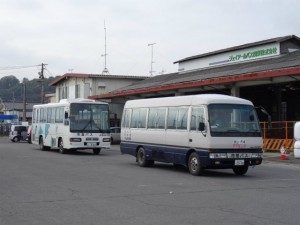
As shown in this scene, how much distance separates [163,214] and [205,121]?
7000mm

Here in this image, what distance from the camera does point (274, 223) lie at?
27.0 ft

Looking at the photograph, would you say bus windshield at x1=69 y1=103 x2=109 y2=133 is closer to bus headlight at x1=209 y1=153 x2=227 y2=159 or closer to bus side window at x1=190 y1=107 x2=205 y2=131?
bus side window at x1=190 y1=107 x2=205 y2=131

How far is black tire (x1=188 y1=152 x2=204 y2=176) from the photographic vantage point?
51.9ft

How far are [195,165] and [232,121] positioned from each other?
1.86 m

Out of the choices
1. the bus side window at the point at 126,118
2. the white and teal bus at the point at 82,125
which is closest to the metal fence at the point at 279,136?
the white and teal bus at the point at 82,125

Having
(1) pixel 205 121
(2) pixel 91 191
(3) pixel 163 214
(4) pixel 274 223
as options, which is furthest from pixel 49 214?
(1) pixel 205 121

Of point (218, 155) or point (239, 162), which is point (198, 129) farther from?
point (239, 162)

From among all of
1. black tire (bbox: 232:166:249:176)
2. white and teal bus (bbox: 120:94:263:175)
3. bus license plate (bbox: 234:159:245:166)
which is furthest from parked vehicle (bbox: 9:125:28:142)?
bus license plate (bbox: 234:159:245:166)

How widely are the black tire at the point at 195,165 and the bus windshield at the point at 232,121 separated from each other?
1.09 meters

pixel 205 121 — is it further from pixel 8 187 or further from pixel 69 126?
pixel 69 126

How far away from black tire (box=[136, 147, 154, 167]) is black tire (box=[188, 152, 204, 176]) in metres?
3.13

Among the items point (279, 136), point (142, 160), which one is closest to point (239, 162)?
point (142, 160)

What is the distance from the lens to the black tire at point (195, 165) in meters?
15.8

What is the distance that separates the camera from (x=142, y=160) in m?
19.5
